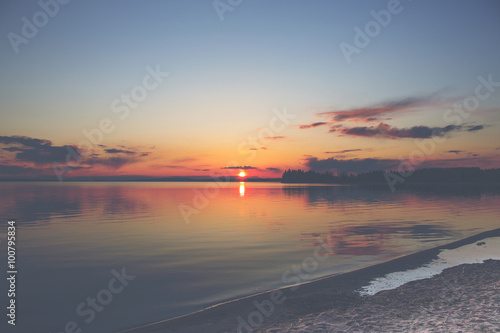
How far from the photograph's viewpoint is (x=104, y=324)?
11211mm

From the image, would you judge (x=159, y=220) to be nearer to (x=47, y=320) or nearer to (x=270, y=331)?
(x=47, y=320)

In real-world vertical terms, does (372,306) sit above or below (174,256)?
above

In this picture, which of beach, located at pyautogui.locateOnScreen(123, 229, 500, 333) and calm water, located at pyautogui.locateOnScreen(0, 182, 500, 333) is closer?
beach, located at pyautogui.locateOnScreen(123, 229, 500, 333)

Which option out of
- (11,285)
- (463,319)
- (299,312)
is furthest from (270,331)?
(11,285)

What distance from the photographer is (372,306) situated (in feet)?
35.7

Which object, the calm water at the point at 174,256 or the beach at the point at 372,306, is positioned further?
the calm water at the point at 174,256

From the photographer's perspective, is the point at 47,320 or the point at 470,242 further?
the point at 470,242

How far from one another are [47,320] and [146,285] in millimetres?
4395

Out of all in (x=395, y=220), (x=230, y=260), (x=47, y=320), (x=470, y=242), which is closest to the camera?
(x=47, y=320)

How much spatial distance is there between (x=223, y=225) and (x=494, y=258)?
77.2ft

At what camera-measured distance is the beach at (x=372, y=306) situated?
933 centimetres

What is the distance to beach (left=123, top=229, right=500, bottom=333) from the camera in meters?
9.33

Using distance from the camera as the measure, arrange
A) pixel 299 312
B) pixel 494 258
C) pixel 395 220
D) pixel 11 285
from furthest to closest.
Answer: pixel 395 220 → pixel 494 258 → pixel 11 285 → pixel 299 312

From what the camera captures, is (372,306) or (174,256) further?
(174,256)
